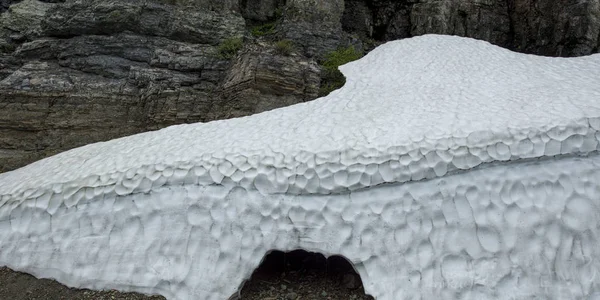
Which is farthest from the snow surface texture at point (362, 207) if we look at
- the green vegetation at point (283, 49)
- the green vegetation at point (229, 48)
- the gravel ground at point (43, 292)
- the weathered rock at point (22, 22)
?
the weathered rock at point (22, 22)

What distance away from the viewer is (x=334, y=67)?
9.95 m

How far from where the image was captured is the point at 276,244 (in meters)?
5.39

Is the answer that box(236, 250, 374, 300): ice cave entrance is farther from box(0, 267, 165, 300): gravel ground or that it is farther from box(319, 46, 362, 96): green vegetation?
box(319, 46, 362, 96): green vegetation

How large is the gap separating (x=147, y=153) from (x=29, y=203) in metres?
1.74

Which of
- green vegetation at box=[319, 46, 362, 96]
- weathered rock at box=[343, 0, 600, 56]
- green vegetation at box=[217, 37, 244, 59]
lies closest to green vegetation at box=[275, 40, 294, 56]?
green vegetation at box=[319, 46, 362, 96]

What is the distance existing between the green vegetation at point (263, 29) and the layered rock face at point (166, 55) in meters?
0.12

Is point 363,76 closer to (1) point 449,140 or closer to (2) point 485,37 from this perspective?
(1) point 449,140

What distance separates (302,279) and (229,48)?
21.1 feet

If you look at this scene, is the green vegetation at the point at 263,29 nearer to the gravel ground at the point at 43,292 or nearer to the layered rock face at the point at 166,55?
the layered rock face at the point at 166,55

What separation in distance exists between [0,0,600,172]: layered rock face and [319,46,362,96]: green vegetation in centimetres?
23

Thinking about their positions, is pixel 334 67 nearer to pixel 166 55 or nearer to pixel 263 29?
pixel 263 29

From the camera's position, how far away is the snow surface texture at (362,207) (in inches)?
198

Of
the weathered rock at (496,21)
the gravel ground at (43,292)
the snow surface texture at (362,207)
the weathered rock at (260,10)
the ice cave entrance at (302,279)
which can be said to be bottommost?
the ice cave entrance at (302,279)

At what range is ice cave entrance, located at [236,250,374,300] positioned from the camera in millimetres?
5438
